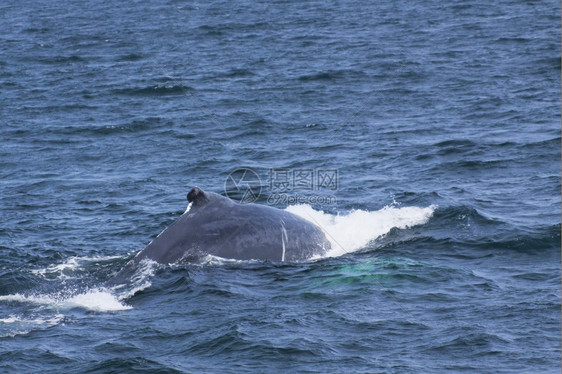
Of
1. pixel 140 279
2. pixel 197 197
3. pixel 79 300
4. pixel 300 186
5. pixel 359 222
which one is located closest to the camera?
pixel 79 300

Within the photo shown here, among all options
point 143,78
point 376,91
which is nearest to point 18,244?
point 376,91

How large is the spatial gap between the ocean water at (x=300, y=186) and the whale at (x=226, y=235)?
23cm

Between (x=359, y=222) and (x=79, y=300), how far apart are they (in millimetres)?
7519

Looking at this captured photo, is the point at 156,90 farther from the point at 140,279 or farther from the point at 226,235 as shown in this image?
the point at 140,279

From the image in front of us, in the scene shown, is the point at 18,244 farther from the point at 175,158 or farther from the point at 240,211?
the point at 175,158

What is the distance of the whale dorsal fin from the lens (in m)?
17.0

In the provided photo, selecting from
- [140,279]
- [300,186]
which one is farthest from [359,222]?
[140,279]

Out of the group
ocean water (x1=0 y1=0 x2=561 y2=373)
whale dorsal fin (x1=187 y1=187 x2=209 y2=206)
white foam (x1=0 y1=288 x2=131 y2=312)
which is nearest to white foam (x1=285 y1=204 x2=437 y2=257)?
ocean water (x1=0 y1=0 x2=561 y2=373)

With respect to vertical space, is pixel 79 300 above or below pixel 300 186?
above

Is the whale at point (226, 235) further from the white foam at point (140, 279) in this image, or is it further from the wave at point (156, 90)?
the wave at point (156, 90)

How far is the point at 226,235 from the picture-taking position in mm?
17438

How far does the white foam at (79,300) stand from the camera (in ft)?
53.1

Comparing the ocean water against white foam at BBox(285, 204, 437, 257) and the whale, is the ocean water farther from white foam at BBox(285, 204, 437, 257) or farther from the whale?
the whale

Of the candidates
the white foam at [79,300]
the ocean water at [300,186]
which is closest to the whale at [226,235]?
the ocean water at [300,186]
